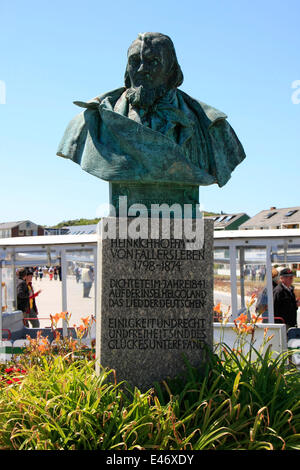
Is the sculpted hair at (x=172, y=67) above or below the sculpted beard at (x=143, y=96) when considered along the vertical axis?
above

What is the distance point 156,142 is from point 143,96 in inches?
20.3

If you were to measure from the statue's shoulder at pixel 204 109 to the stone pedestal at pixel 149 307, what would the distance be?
1204 millimetres

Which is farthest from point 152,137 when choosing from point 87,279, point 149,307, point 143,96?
point 87,279

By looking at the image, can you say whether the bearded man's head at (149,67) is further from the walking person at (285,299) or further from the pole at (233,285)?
the walking person at (285,299)

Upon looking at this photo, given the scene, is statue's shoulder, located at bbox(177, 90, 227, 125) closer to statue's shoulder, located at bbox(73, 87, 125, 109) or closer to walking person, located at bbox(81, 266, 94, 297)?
statue's shoulder, located at bbox(73, 87, 125, 109)

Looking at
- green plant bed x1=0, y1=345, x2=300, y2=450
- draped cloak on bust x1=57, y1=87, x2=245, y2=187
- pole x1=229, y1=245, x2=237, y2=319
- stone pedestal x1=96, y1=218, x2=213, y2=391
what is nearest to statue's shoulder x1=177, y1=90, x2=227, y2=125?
draped cloak on bust x1=57, y1=87, x2=245, y2=187

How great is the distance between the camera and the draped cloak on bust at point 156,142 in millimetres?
4469

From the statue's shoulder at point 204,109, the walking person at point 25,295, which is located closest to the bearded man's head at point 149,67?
the statue's shoulder at point 204,109

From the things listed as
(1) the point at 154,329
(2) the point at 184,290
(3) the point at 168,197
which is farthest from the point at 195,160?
(1) the point at 154,329

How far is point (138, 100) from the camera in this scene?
4.62m

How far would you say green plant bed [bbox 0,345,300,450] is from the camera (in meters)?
3.50

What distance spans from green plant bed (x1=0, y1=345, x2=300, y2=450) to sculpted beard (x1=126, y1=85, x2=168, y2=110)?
254 centimetres

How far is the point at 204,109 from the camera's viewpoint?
4.98m

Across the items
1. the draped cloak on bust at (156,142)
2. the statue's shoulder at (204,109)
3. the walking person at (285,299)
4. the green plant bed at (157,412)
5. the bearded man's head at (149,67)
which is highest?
the bearded man's head at (149,67)
